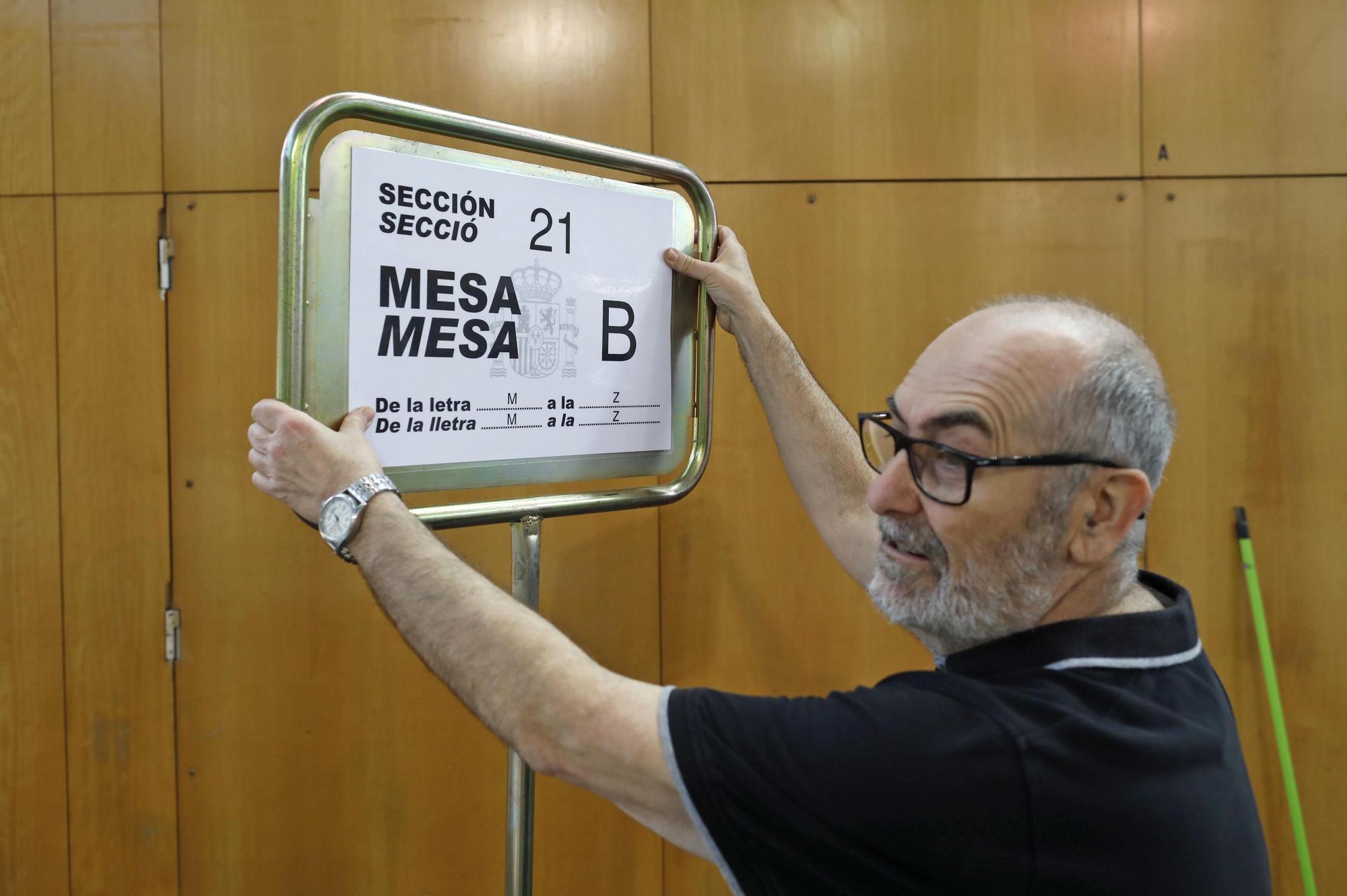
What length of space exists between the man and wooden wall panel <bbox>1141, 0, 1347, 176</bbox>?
1.33 m

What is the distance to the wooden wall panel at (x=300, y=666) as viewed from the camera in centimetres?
171

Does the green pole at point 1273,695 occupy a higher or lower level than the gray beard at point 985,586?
lower

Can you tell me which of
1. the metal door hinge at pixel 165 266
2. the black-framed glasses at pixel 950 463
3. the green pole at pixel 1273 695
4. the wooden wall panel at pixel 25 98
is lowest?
the green pole at pixel 1273 695

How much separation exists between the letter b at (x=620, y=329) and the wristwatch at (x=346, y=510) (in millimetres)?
329

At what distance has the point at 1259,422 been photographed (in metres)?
1.88

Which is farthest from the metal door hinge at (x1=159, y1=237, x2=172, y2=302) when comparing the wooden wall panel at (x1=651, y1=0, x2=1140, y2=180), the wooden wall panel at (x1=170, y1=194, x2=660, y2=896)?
the wooden wall panel at (x1=651, y1=0, x2=1140, y2=180)

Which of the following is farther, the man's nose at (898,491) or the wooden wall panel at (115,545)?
the wooden wall panel at (115,545)

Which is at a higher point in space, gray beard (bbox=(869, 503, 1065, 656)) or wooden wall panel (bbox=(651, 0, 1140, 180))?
wooden wall panel (bbox=(651, 0, 1140, 180))

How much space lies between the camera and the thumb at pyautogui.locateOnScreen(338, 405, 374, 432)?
80 centimetres

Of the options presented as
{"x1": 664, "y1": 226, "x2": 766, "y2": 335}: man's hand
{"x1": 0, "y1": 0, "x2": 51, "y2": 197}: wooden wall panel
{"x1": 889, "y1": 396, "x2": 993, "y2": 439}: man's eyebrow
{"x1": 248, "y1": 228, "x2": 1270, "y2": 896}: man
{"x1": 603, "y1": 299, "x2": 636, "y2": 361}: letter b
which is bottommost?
{"x1": 248, "y1": 228, "x2": 1270, "y2": 896}: man

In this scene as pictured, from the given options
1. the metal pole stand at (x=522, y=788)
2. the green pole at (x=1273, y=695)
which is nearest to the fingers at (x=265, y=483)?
the metal pole stand at (x=522, y=788)

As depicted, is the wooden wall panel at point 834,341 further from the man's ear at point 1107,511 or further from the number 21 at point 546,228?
the man's ear at point 1107,511

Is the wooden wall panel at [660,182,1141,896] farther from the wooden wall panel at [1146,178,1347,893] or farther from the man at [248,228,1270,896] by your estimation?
the man at [248,228,1270,896]

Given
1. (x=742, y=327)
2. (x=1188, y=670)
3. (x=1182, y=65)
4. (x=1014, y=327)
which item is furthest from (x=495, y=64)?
(x=1188, y=670)
